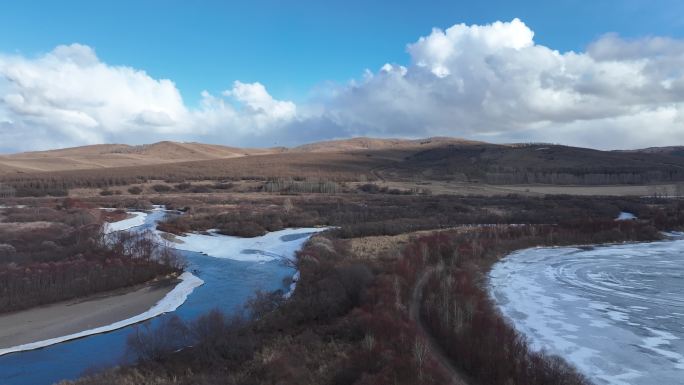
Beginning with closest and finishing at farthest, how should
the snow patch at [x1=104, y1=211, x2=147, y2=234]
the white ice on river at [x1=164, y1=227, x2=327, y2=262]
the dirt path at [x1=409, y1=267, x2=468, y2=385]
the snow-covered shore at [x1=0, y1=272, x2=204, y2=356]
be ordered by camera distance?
the dirt path at [x1=409, y1=267, x2=468, y2=385], the snow-covered shore at [x1=0, y1=272, x2=204, y2=356], the white ice on river at [x1=164, y1=227, x2=327, y2=262], the snow patch at [x1=104, y1=211, x2=147, y2=234]

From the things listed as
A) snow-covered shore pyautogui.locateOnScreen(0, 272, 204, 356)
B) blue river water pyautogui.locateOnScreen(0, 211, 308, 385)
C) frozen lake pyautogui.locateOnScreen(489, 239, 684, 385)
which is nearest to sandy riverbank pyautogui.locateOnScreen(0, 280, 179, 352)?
snow-covered shore pyautogui.locateOnScreen(0, 272, 204, 356)

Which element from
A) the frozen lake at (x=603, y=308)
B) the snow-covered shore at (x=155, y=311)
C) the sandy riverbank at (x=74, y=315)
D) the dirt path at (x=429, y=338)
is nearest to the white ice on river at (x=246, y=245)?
the snow-covered shore at (x=155, y=311)

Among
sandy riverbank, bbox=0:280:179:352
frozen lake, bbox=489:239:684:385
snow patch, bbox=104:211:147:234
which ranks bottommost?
sandy riverbank, bbox=0:280:179:352

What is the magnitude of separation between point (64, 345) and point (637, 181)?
13127cm

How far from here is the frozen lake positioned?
17297 mm

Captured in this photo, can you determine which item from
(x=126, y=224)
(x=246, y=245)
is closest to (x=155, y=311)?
(x=246, y=245)

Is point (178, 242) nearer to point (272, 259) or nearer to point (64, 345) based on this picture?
point (272, 259)

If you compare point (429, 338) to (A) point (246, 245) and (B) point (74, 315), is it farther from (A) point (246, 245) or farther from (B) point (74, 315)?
(A) point (246, 245)

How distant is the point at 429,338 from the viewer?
62.2ft

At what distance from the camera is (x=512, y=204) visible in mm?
79375

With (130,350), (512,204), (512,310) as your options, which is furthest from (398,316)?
(512,204)

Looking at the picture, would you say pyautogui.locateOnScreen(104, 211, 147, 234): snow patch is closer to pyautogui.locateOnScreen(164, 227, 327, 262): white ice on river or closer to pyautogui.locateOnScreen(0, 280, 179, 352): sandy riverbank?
pyautogui.locateOnScreen(164, 227, 327, 262): white ice on river

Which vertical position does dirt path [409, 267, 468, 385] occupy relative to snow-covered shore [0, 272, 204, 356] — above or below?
above

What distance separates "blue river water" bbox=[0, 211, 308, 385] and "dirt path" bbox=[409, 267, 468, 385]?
25.0 feet
